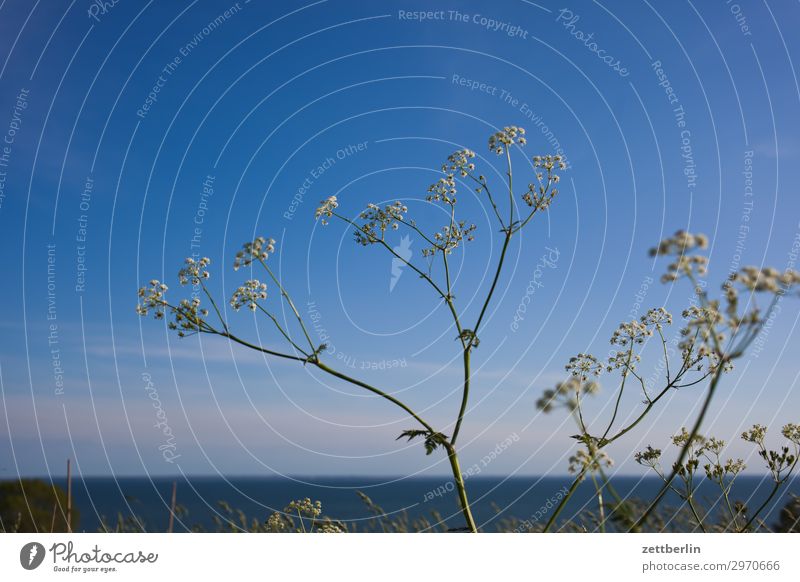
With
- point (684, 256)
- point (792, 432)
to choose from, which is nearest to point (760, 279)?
point (684, 256)

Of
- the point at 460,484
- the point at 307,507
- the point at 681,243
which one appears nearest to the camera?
the point at 681,243

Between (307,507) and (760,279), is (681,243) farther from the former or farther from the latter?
(307,507)

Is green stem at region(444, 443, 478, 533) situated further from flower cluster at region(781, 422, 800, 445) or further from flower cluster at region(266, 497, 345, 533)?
flower cluster at region(781, 422, 800, 445)
